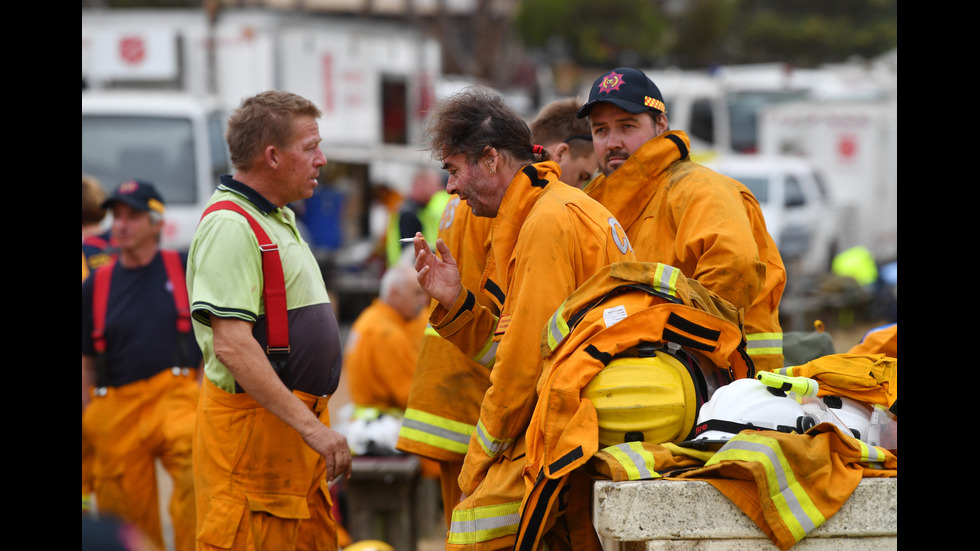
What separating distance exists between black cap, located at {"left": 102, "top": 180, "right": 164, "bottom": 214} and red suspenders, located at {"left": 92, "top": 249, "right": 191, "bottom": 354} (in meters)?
0.29

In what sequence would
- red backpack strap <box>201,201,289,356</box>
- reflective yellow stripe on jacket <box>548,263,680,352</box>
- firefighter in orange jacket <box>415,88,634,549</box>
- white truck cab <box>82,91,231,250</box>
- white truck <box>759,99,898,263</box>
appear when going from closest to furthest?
reflective yellow stripe on jacket <box>548,263,680,352</box> < firefighter in orange jacket <box>415,88,634,549</box> < red backpack strap <box>201,201,289,356</box> < white truck cab <box>82,91,231,250</box> < white truck <box>759,99,898,263</box>

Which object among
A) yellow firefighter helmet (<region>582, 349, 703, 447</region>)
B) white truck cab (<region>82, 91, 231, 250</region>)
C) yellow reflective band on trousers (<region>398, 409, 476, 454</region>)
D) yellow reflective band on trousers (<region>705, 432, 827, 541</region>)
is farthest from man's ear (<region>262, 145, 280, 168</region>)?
white truck cab (<region>82, 91, 231, 250</region>)

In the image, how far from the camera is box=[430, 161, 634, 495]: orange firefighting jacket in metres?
Answer: 3.22

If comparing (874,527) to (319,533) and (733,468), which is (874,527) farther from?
(319,533)

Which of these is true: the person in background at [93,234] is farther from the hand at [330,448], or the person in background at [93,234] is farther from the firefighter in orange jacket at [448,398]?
the hand at [330,448]

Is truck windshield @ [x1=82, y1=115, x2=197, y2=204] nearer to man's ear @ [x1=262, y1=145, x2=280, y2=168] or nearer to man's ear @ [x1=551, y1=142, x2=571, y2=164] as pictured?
man's ear @ [x1=551, y1=142, x2=571, y2=164]

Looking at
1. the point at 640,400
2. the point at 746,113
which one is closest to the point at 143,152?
the point at 640,400

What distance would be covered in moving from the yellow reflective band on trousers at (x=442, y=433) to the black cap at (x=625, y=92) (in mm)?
1281

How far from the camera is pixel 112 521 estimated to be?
2459 millimetres

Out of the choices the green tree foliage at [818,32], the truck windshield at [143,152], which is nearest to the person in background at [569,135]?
the truck windshield at [143,152]

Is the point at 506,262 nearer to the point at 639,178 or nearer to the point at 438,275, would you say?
the point at 438,275

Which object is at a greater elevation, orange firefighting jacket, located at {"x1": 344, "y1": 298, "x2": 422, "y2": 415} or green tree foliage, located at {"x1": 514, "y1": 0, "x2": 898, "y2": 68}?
green tree foliage, located at {"x1": 514, "y1": 0, "x2": 898, "y2": 68}

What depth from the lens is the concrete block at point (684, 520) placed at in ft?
9.48

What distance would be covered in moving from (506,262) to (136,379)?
2.84 meters
